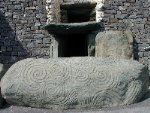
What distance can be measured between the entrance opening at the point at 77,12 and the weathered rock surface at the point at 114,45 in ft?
3.74

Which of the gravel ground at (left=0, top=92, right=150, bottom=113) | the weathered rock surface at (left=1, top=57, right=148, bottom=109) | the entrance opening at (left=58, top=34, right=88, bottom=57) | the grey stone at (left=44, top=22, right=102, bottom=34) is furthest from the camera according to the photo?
the entrance opening at (left=58, top=34, right=88, bottom=57)

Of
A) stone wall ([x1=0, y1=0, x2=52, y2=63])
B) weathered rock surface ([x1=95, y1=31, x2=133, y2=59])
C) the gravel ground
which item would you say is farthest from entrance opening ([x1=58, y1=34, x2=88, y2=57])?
the gravel ground

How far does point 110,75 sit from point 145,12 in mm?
3898

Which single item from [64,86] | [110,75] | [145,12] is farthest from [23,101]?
[145,12]

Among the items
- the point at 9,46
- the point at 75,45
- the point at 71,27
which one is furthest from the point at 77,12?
A: the point at 9,46

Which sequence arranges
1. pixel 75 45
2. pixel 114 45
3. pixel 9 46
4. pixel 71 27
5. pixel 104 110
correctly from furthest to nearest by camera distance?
pixel 75 45
pixel 9 46
pixel 114 45
pixel 71 27
pixel 104 110

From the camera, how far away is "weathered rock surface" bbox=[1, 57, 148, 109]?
3.58 m

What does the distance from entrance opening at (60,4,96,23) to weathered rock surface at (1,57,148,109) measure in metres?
3.85

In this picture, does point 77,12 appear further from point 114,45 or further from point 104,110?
point 104,110

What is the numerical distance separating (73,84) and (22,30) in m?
3.80

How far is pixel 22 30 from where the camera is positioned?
6.93 metres

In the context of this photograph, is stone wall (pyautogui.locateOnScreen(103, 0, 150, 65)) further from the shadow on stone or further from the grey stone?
the shadow on stone

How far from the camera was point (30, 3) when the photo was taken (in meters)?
6.97

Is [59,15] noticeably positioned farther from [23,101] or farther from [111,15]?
[23,101]
